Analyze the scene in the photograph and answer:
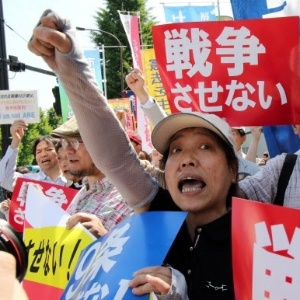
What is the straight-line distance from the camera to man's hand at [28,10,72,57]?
1.52m

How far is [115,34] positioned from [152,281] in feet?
123

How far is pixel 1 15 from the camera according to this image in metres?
9.48

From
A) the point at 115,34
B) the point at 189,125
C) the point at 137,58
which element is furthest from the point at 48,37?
the point at 115,34

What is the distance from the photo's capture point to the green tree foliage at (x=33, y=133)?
148 ft

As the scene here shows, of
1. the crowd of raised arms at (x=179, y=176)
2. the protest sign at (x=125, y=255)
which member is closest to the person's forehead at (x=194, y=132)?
the crowd of raised arms at (x=179, y=176)

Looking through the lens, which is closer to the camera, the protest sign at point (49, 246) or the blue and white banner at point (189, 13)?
the protest sign at point (49, 246)

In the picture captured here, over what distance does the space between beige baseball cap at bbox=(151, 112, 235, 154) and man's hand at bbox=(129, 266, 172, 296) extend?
1.62 feet

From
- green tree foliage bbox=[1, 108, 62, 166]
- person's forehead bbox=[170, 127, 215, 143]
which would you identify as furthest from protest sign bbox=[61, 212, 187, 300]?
green tree foliage bbox=[1, 108, 62, 166]

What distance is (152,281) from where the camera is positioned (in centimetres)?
135

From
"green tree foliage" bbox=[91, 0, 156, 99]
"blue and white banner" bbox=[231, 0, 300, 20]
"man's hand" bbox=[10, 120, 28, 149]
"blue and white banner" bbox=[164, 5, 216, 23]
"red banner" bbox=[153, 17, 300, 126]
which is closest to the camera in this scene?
"red banner" bbox=[153, 17, 300, 126]

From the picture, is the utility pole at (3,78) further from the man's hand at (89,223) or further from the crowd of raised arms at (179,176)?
the crowd of raised arms at (179,176)

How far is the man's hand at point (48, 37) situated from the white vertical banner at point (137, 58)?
12.5 feet

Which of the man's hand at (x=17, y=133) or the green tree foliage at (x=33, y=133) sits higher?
the man's hand at (x=17, y=133)

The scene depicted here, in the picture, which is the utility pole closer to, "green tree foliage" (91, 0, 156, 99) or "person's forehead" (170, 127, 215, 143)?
"person's forehead" (170, 127, 215, 143)
